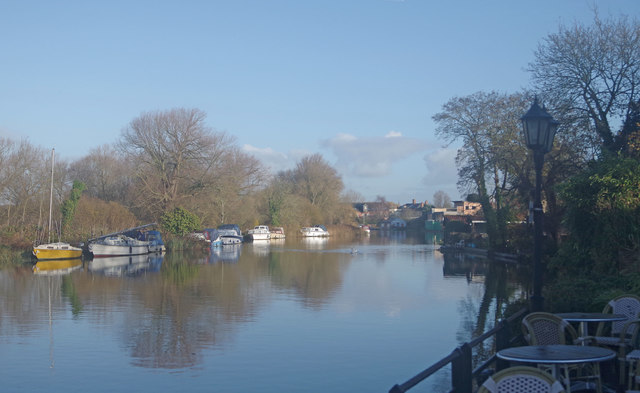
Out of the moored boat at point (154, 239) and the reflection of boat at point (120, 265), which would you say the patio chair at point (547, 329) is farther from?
the moored boat at point (154, 239)

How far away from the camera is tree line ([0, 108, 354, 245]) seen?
4306cm

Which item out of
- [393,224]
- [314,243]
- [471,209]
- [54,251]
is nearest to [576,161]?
[54,251]

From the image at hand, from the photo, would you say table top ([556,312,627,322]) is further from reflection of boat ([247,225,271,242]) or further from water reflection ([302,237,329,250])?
reflection of boat ([247,225,271,242])

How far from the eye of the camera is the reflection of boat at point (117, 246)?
4103 centimetres

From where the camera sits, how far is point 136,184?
54.8 meters

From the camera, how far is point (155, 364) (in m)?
12.3

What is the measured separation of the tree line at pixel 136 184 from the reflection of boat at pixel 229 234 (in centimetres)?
141

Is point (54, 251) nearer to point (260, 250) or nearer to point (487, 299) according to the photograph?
point (260, 250)

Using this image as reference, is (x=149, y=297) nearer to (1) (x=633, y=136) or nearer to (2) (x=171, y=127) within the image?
(1) (x=633, y=136)

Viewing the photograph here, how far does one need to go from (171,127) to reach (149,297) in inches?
1373

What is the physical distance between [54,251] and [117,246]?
5878mm

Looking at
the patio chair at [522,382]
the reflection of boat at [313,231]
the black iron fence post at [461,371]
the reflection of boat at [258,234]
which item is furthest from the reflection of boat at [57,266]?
the reflection of boat at [313,231]

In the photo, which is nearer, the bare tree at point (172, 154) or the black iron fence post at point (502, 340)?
the black iron fence post at point (502, 340)

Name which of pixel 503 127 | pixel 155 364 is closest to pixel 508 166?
pixel 503 127
